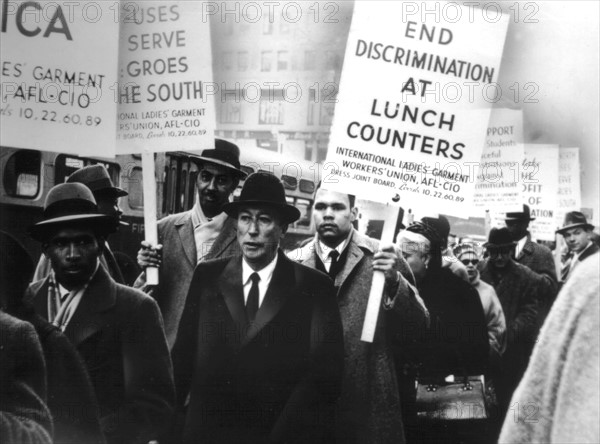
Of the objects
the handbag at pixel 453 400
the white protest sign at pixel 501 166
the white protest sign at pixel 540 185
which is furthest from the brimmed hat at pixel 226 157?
the white protest sign at pixel 540 185

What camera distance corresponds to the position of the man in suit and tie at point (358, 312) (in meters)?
3.71

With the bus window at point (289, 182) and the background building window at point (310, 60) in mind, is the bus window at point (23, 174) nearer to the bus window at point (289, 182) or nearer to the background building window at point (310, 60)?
the bus window at point (289, 182)

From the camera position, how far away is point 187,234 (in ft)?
12.3

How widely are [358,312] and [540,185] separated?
1380 millimetres

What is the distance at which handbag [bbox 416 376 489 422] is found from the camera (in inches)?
153

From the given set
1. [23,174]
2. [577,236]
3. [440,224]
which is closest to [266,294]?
[440,224]

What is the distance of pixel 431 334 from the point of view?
12.7 feet

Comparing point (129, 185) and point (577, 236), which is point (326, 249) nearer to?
point (129, 185)

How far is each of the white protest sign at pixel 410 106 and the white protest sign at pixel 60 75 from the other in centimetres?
118

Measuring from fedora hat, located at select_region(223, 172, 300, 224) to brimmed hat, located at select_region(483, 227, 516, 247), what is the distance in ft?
4.18

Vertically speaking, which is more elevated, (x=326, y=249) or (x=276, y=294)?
(x=326, y=249)

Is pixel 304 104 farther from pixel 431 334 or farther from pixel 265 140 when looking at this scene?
pixel 431 334

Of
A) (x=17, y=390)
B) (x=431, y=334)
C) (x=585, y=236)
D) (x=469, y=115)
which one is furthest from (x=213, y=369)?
(x=585, y=236)

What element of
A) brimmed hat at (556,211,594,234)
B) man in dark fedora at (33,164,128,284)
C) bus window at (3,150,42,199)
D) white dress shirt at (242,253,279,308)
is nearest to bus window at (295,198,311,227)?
white dress shirt at (242,253,279,308)
